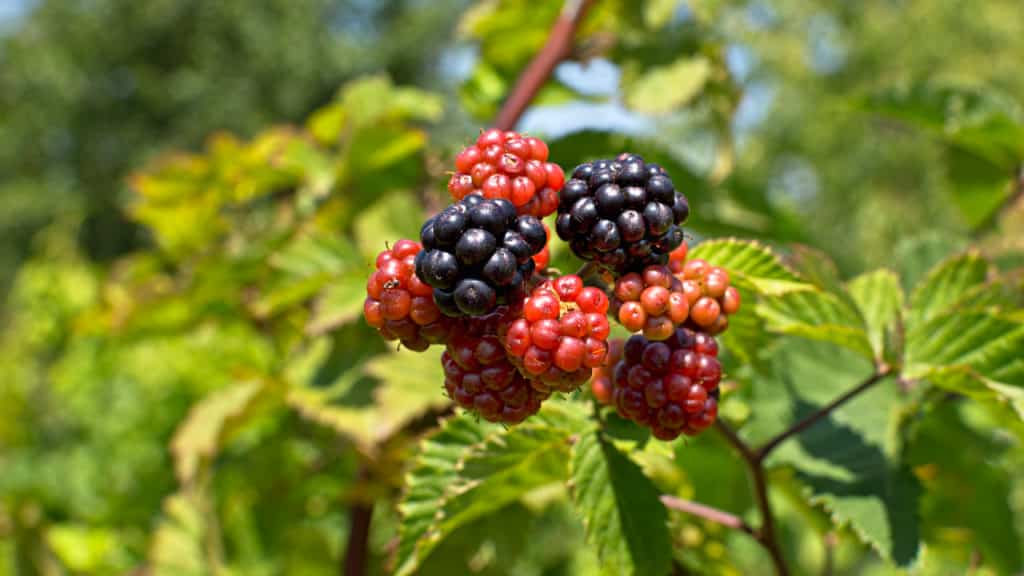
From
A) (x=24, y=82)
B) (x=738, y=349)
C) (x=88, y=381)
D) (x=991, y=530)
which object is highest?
(x=738, y=349)

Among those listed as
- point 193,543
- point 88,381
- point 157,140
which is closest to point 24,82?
point 157,140

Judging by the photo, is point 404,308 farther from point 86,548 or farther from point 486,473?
point 86,548

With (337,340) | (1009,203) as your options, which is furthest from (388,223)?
(1009,203)

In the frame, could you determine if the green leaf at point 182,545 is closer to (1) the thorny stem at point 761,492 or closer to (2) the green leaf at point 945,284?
(1) the thorny stem at point 761,492

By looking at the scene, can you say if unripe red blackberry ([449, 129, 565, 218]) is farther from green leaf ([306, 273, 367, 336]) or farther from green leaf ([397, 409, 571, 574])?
green leaf ([306, 273, 367, 336])

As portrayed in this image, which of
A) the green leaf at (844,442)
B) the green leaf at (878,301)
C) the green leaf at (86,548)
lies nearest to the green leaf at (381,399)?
the green leaf at (844,442)

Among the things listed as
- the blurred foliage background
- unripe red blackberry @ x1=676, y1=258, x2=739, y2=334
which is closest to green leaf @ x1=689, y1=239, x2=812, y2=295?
unripe red blackberry @ x1=676, y1=258, x2=739, y2=334

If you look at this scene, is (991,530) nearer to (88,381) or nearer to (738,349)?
(738,349)
